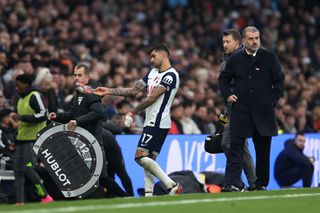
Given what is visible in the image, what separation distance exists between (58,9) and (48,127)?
38.0ft

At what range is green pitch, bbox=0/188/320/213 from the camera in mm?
10656

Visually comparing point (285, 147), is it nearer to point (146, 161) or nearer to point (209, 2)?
point (146, 161)

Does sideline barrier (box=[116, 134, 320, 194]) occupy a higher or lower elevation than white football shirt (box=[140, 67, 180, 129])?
lower

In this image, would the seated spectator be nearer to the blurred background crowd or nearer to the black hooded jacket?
the blurred background crowd

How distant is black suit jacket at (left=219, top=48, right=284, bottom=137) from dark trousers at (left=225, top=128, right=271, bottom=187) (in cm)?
14

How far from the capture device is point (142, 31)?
1102 inches

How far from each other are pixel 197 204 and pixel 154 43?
647 inches

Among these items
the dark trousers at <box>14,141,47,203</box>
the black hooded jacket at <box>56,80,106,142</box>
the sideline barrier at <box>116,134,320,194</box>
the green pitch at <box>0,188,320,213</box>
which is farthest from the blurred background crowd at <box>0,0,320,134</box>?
the green pitch at <box>0,188,320,213</box>

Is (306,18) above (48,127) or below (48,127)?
above

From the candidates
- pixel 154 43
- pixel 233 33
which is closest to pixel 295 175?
pixel 233 33

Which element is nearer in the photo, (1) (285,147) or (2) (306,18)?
(1) (285,147)

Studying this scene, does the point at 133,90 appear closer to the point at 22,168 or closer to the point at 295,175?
the point at 22,168

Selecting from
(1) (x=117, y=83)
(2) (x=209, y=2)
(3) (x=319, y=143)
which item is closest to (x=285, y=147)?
(3) (x=319, y=143)

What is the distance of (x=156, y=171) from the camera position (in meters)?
13.6
